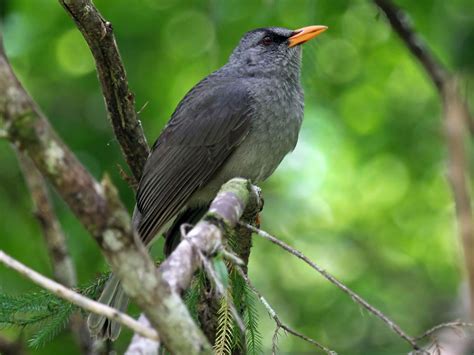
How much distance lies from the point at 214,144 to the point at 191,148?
18 centimetres

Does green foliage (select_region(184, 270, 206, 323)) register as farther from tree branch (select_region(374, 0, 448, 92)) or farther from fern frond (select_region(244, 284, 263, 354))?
tree branch (select_region(374, 0, 448, 92))

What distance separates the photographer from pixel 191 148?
18.4 feet

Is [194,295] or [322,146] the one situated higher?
[322,146]

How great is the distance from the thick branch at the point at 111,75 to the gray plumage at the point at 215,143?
0.20 meters

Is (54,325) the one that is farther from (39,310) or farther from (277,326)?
(277,326)

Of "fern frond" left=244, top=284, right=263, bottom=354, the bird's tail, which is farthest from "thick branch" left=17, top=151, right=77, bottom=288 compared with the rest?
"fern frond" left=244, top=284, right=263, bottom=354

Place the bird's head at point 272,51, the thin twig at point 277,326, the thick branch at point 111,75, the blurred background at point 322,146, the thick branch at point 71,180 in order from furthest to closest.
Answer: the blurred background at point 322,146 → the bird's head at point 272,51 → the thick branch at point 111,75 → the thin twig at point 277,326 → the thick branch at point 71,180

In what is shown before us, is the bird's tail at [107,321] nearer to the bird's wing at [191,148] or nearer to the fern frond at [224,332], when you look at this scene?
the bird's wing at [191,148]

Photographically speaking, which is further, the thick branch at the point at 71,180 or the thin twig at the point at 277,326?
the thin twig at the point at 277,326

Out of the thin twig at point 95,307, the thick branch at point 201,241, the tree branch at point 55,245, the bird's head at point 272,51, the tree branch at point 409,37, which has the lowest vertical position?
the thin twig at point 95,307

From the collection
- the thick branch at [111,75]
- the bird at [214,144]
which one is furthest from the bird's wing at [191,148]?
the thick branch at [111,75]

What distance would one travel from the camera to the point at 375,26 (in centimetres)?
812

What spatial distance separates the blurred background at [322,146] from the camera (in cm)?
709

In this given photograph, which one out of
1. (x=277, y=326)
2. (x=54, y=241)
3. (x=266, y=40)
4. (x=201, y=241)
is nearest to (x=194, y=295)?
(x=277, y=326)
